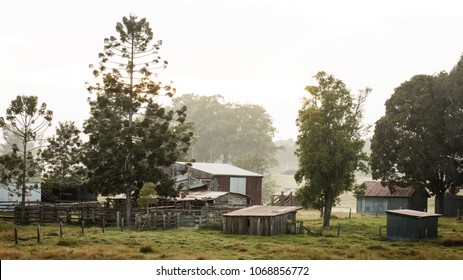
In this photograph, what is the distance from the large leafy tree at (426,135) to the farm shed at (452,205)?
94.7 inches

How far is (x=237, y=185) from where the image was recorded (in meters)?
73.5

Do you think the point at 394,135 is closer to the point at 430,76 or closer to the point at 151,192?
the point at 430,76

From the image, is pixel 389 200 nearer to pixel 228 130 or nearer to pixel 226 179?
pixel 226 179

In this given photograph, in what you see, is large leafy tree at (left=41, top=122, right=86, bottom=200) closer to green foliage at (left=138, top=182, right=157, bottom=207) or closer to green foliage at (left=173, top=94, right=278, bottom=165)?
green foliage at (left=138, top=182, right=157, bottom=207)

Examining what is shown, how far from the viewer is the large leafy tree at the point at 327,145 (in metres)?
49.9

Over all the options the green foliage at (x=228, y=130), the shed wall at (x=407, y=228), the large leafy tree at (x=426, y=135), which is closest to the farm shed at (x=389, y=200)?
the large leafy tree at (x=426, y=135)

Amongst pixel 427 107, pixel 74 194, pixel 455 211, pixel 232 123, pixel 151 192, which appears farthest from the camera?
pixel 232 123

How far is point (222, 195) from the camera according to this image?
6288 cm

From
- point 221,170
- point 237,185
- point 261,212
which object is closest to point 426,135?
point 237,185

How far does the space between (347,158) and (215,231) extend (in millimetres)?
13239

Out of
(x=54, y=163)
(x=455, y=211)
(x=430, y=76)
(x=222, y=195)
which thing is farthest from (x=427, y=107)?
(x=54, y=163)

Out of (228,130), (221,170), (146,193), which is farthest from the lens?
(228,130)

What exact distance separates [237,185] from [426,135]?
23388 millimetres

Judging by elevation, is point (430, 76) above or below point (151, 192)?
above
